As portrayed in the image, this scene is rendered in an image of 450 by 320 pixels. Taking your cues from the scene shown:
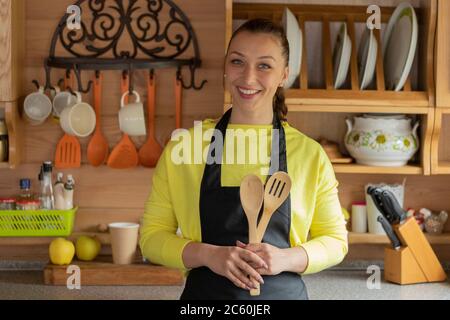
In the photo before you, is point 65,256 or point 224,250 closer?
point 224,250

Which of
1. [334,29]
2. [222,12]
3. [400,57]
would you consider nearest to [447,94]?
[400,57]

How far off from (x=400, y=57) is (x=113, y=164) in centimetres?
93

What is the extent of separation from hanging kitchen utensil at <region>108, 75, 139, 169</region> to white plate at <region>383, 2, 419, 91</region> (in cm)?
81

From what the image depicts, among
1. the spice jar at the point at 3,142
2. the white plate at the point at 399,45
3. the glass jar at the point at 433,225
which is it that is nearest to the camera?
the white plate at the point at 399,45

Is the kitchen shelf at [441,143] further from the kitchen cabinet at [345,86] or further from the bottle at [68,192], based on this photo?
the bottle at [68,192]

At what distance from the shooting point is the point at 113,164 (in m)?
2.63

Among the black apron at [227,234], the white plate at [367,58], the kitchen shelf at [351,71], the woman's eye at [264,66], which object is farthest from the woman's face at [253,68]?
the white plate at [367,58]

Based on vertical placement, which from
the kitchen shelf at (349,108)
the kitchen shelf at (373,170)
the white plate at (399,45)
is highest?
the white plate at (399,45)

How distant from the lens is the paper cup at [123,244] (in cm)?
252

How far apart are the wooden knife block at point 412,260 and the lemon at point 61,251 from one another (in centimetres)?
95

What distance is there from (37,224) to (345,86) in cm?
104

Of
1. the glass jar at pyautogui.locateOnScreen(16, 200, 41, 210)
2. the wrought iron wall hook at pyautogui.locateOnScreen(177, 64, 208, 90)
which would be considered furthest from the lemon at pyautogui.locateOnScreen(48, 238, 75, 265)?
the wrought iron wall hook at pyautogui.locateOnScreen(177, 64, 208, 90)

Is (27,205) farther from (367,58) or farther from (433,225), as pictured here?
(433,225)
